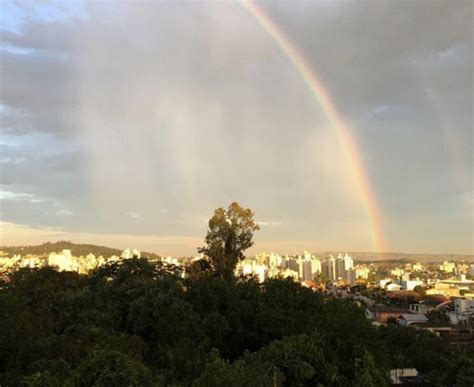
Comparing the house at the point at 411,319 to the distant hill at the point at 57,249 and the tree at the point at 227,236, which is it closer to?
the tree at the point at 227,236

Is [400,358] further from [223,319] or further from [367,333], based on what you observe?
[223,319]

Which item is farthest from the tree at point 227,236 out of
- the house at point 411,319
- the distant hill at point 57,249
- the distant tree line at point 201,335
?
the distant hill at point 57,249

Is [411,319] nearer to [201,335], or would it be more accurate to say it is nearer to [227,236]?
[227,236]

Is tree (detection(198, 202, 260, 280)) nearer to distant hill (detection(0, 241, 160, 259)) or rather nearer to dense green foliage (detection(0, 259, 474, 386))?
dense green foliage (detection(0, 259, 474, 386))

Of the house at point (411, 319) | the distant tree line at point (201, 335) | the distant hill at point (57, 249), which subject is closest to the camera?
the distant tree line at point (201, 335)

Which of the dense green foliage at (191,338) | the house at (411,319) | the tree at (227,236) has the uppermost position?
the tree at (227,236)

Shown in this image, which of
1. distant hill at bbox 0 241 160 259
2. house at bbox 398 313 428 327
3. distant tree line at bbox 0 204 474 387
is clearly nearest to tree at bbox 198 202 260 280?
distant tree line at bbox 0 204 474 387

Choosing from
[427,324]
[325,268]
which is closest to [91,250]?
[325,268]

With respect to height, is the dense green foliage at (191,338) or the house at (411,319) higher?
the dense green foliage at (191,338)
